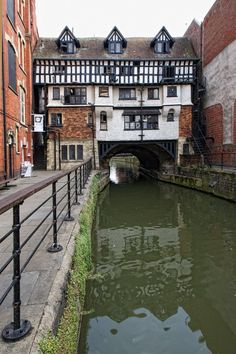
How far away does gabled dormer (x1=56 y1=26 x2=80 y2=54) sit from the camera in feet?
83.0

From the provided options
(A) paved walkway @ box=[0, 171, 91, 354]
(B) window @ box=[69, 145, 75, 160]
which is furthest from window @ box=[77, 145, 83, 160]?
(A) paved walkway @ box=[0, 171, 91, 354]

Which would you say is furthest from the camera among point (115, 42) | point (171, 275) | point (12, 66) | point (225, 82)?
point (115, 42)

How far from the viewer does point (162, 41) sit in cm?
2622

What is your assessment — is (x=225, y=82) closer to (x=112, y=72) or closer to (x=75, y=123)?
(x=112, y=72)

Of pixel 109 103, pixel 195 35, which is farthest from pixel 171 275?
pixel 195 35

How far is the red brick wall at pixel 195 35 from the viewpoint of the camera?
2596 cm

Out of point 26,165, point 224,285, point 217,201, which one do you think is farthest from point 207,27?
point 224,285

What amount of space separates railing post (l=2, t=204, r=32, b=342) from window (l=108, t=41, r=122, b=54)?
25.9 m

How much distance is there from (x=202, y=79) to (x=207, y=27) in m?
3.96

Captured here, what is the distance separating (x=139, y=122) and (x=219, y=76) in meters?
6.80

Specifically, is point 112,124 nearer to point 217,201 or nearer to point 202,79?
point 202,79

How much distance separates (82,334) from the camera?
3939 mm

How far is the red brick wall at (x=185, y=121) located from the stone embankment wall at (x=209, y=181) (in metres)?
3.55

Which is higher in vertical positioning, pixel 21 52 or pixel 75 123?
pixel 21 52
